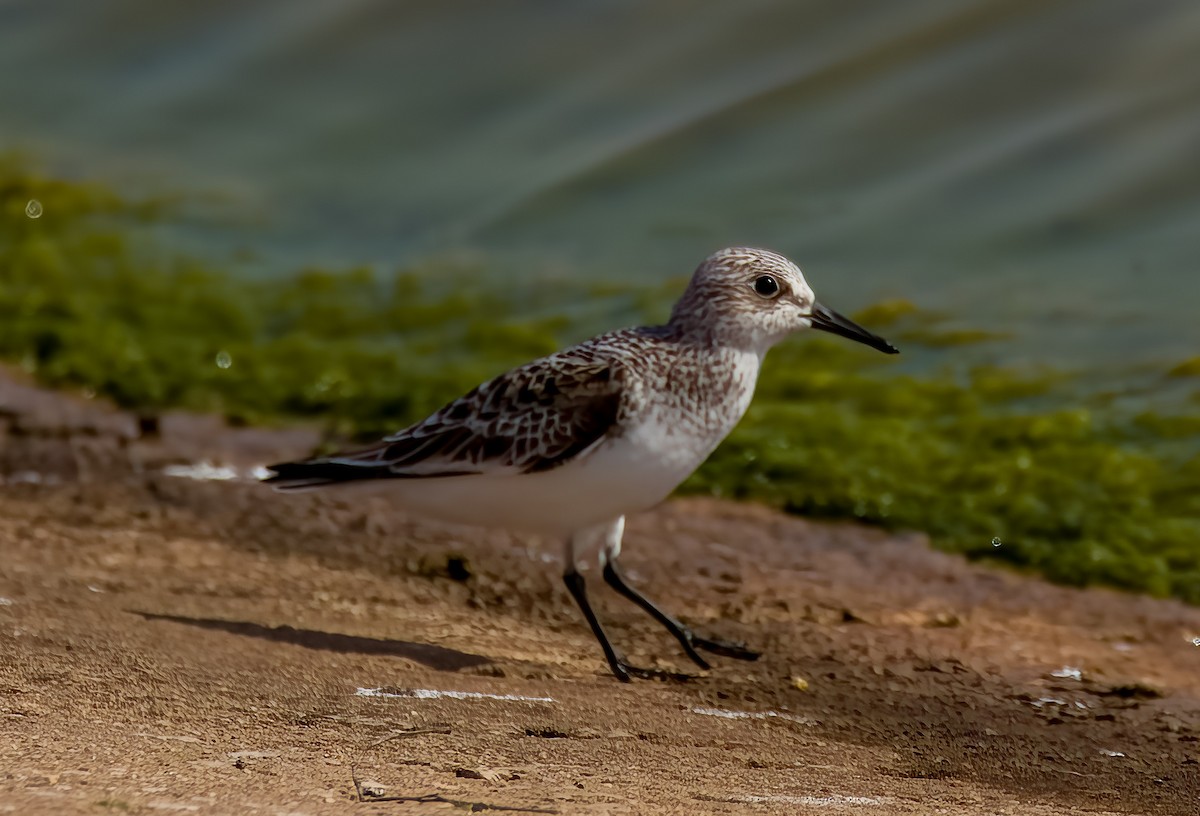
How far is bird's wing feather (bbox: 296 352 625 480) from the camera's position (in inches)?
198

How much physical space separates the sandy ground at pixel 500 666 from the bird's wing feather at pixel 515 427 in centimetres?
58

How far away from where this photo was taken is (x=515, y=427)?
16.9 ft

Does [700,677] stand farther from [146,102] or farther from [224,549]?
[146,102]

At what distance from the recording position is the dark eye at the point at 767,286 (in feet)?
17.6

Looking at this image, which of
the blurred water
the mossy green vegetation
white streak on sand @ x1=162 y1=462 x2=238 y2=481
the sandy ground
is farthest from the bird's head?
the blurred water

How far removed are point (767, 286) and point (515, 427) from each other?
0.96 meters

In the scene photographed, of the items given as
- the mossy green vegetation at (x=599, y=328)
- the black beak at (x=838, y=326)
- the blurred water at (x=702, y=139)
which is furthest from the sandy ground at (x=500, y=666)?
the blurred water at (x=702, y=139)

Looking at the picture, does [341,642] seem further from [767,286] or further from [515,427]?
[767,286]

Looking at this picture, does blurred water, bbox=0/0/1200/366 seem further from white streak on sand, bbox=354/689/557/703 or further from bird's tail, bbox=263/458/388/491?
white streak on sand, bbox=354/689/557/703

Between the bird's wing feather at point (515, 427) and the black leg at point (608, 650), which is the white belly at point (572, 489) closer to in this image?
the bird's wing feather at point (515, 427)

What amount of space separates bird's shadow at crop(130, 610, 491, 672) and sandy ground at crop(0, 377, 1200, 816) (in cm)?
2

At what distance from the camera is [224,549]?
6320 millimetres

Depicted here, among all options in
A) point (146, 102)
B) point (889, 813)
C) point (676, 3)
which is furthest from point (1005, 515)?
point (146, 102)

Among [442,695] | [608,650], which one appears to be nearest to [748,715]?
[608,650]
